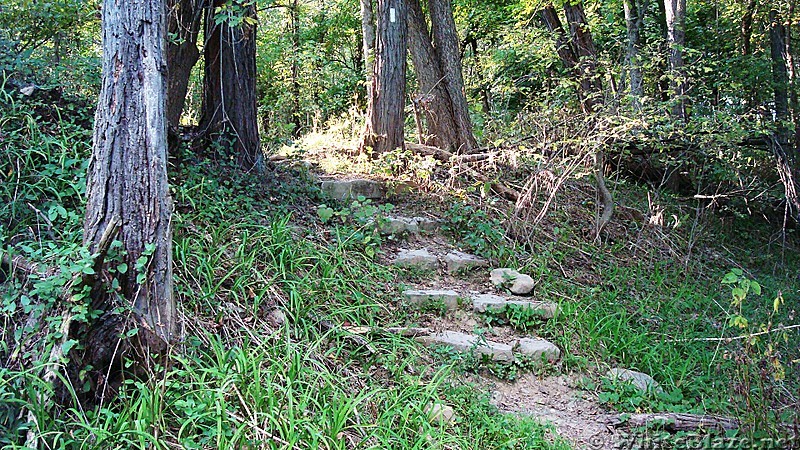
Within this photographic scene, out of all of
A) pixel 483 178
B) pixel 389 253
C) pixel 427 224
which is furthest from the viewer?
pixel 483 178

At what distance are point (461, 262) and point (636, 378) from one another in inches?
65.8

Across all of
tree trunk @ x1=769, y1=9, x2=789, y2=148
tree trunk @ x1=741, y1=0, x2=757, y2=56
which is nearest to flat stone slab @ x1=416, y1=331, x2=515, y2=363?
tree trunk @ x1=769, y1=9, x2=789, y2=148

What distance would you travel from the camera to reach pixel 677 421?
3264mm

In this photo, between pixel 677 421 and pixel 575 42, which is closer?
pixel 677 421

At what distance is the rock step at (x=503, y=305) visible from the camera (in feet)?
14.3

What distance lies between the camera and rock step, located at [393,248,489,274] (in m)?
4.73

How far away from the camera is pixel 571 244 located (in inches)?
231

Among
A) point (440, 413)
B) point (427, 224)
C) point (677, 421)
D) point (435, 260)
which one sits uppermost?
point (427, 224)

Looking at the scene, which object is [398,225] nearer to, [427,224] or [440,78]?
[427,224]

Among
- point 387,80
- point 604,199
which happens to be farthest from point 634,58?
point 387,80

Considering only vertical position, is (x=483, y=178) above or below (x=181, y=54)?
below

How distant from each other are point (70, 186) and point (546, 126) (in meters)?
4.55

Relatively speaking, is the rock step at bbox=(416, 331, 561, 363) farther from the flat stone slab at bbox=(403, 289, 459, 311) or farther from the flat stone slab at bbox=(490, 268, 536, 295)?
the flat stone slab at bbox=(490, 268, 536, 295)

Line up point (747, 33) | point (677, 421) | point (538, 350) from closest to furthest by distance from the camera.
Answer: point (677, 421) → point (538, 350) → point (747, 33)
